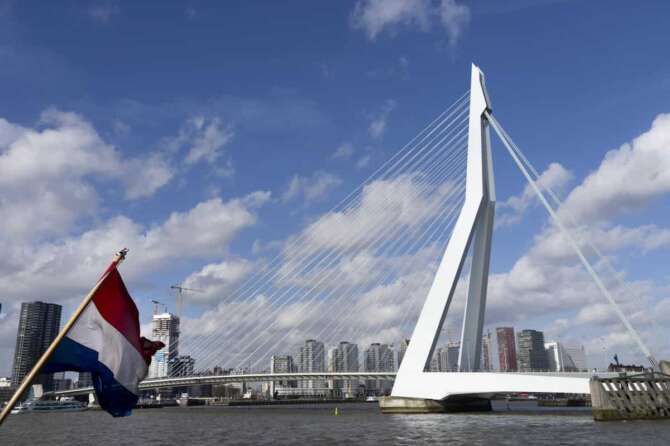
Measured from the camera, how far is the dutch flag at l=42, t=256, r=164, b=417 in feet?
24.9

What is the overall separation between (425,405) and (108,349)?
34.6 m

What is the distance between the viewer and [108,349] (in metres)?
7.80

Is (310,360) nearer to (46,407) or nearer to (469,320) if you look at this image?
(46,407)

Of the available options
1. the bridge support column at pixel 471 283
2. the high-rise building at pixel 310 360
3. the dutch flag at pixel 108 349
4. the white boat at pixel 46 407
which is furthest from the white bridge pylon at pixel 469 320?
the high-rise building at pixel 310 360

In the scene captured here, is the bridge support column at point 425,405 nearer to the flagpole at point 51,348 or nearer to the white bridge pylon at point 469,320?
the white bridge pylon at point 469,320

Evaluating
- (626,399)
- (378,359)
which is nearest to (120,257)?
(626,399)

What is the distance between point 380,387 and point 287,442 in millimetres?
138505

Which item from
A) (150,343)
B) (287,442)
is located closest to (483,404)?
(287,442)

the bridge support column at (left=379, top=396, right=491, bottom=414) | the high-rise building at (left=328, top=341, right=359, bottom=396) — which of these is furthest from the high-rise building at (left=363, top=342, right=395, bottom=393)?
the bridge support column at (left=379, top=396, right=491, bottom=414)

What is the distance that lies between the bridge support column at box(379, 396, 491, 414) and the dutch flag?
34173 millimetres

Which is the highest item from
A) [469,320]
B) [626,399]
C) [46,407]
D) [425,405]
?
[469,320]

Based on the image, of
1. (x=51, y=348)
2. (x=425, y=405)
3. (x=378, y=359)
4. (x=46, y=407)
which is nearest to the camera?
(x=51, y=348)

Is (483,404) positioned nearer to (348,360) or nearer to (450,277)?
(450,277)

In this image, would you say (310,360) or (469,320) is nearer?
(469,320)
